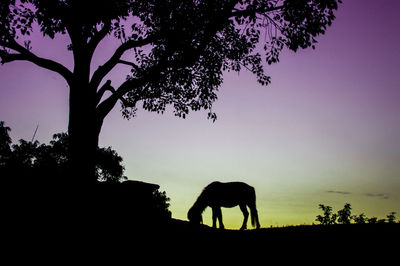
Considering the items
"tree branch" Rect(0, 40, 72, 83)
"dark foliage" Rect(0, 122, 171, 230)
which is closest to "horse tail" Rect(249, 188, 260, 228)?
"dark foliage" Rect(0, 122, 171, 230)

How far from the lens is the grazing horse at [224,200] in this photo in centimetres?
1432

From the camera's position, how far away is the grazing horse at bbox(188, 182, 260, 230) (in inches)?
564

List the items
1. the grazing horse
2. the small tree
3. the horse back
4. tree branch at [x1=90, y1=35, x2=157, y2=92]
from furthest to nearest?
the small tree, the horse back, the grazing horse, tree branch at [x1=90, y1=35, x2=157, y2=92]

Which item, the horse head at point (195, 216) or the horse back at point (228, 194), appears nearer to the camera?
the horse head at point (195, 216)

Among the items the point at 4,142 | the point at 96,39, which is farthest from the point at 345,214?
the point at 4,142

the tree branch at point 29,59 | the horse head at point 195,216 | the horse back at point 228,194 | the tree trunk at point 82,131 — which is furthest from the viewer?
the horse back at point 228,194

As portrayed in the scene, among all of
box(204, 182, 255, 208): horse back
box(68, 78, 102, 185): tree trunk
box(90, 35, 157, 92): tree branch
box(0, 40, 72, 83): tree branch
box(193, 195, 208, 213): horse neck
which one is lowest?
box(193, 195, 208, 213): horse neck

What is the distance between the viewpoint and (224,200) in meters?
14.9

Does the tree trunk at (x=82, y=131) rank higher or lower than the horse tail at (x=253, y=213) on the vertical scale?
higher

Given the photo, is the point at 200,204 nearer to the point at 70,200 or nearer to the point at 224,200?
the point at 224,200

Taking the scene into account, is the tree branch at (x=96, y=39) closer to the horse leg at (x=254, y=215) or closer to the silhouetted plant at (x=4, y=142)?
the horse leg at (x=254, y=215)

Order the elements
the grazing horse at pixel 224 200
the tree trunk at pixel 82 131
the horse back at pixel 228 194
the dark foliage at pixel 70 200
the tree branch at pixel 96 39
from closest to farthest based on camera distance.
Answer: the dark foliage at pixel 70 200, the tree trunk at pixel 82 131, the tree branch at pixel 96 39, the grazing horse at pixel 224 200, the horse back at pixel 228 194

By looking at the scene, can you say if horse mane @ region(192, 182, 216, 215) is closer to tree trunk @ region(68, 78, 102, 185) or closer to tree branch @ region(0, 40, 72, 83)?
tree trunk @ region(68, 78, 102, 185)

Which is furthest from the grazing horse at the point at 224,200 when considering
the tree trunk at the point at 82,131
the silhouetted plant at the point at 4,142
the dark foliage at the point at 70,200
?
the silhouetted plant at the point at 4,142
